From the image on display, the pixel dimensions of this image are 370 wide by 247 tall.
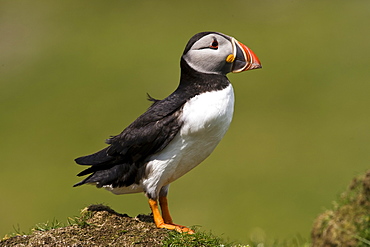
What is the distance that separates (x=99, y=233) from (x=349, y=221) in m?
2.32

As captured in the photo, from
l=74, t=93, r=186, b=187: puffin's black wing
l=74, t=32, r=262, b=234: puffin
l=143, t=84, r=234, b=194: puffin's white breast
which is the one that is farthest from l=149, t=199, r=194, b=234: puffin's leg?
l=74, t=93, r=186, b=187: puffin's black wing

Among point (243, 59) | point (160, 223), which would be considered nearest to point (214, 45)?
point (243, 59)

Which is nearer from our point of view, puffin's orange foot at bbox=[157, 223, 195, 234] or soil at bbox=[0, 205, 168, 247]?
soil at bbox=[0, 205, 168, 247]

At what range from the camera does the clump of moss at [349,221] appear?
17.0 feet

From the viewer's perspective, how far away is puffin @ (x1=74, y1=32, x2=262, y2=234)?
5.36 metres

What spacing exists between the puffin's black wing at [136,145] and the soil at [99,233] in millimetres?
337

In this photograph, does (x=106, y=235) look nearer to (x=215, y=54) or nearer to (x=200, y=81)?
(x=200, y=81)

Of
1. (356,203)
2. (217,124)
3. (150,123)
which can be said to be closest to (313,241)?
(356,203)

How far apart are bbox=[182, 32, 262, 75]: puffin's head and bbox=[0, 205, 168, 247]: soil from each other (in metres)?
1.62

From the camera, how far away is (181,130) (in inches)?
211

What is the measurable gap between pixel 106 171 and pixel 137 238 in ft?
2.74

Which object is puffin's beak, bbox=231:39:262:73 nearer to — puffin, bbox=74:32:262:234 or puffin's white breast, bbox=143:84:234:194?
puffin, bbox=74:32:262:234

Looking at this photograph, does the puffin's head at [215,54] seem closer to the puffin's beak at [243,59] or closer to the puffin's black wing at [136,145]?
the puffin's beak at [243,59]

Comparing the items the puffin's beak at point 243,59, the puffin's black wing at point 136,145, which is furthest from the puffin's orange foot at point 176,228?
the puffin's beak at point 243,59
